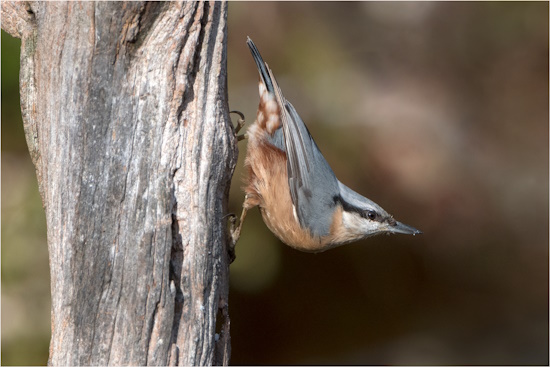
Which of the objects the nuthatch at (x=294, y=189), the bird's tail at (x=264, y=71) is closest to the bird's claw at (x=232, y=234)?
the nuthatch at (x=294, y=189)

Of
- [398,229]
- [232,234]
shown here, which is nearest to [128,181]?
[232,234]

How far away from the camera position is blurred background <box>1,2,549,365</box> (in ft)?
13.6

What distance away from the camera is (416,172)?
15.0ft

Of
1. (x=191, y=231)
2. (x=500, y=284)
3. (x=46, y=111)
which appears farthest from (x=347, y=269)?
(x=46, y=111)

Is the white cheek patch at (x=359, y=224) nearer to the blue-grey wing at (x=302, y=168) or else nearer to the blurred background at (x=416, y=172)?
the blue-grey wing at (x=302, y=168)

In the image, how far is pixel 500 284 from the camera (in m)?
4.96

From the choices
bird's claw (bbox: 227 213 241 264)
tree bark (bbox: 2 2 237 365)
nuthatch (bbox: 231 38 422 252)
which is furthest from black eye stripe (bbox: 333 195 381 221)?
tree bark (bbox: 2 2 237 365)

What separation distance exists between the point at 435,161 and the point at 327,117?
1023 mm

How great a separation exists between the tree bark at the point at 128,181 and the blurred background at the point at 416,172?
1.58 metres

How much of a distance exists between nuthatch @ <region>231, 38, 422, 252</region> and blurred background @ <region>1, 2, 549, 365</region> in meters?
0.62

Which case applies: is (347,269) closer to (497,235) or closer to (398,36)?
(497,235)

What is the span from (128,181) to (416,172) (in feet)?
9.50

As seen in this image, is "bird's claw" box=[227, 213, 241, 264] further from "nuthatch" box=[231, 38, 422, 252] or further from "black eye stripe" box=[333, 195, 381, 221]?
"black eye stripe" box=[333, 195, 381, 221]

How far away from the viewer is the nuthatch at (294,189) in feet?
10.4
